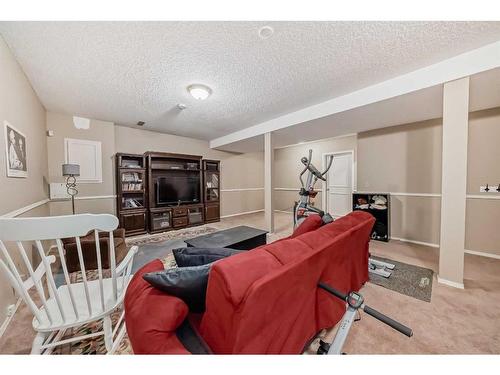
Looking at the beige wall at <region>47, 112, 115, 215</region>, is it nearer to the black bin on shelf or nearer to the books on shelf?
the books on shelf

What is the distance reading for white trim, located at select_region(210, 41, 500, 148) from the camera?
1.81m

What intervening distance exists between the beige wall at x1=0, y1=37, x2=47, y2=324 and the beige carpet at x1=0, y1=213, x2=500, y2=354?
3.05 ft

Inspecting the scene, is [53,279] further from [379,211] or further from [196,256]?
[379,211]

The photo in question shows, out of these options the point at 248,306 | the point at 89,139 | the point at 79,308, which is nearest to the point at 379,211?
the point at 248,306

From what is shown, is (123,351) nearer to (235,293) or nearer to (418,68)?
(235,293)

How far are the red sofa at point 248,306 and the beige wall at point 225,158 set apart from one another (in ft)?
13.6

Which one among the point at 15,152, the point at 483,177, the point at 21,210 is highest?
the point at 15,152

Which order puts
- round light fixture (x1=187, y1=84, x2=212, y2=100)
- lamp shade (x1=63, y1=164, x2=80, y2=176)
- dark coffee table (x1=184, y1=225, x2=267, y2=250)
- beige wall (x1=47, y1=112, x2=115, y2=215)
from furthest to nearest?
1. beige wall (x1=47, y1=112, x2=115, y2=215)
2. lamp shade (x1=63, y1=164, x2=80, y2=176)
3. round light fixture (x1=187, y1=84, x2=212, y2=100)
4. dark coffee table (x1=184, y1=225, x2=267, y2=250)

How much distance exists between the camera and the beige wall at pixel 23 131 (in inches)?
64.2

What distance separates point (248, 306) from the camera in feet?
2.17

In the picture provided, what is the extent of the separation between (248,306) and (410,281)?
237cm

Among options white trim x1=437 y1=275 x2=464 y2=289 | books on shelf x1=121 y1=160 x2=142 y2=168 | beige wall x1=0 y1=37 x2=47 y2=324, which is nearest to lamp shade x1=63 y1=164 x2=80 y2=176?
beige wall x1=0 y1=37 x2=47 y2=324

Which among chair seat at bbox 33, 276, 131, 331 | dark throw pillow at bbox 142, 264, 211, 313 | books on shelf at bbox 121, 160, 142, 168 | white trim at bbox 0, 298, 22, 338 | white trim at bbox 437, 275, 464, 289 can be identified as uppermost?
books on shelf at bbox 121, 160, 142, 168
